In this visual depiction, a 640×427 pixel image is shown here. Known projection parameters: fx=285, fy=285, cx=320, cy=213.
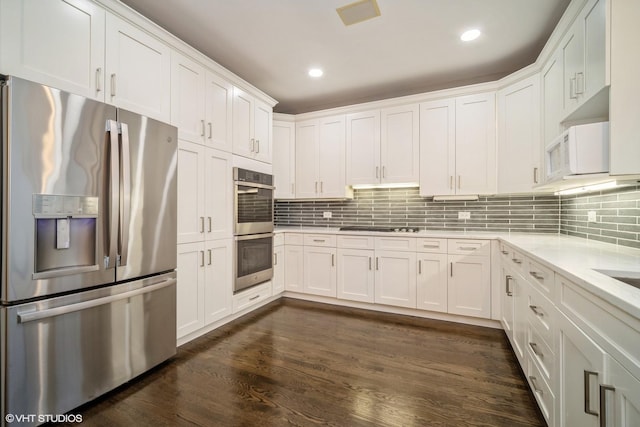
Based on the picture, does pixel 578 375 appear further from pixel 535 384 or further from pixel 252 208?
pixel 252 208

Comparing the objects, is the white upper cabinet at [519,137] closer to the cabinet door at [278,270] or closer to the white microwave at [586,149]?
the white microwave at [586,149]

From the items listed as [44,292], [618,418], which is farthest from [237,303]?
[618,418]

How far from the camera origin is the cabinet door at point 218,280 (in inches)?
102

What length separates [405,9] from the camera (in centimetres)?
218

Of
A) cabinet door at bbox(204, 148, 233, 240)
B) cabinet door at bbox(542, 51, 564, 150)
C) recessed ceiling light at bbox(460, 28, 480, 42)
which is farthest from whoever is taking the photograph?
cabinet door at bbox(204, 148, 233, 240)

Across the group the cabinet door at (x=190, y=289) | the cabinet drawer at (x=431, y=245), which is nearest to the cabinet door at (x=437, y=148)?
the cabinet drawer at (x=431, y=245)

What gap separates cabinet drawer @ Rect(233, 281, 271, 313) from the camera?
9.69 ft

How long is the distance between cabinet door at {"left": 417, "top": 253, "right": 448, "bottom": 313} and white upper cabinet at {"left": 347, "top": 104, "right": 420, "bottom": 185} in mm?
971

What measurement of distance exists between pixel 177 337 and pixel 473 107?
144 inches

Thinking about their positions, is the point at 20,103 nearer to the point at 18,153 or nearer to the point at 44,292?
the point at 18,153

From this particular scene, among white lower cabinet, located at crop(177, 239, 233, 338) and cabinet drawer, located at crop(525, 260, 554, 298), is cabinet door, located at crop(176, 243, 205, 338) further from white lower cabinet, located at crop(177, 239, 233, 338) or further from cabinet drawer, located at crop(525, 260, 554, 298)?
cabinet drawer, located at crop(525, 260, 554, 298)

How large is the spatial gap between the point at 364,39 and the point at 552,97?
162 centimetres

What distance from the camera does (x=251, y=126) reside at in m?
3.17

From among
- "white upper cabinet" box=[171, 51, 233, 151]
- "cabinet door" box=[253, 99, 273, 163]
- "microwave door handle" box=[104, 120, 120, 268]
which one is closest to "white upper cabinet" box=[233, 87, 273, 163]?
"cabinet door" box=[253, 99, 273, 163]
